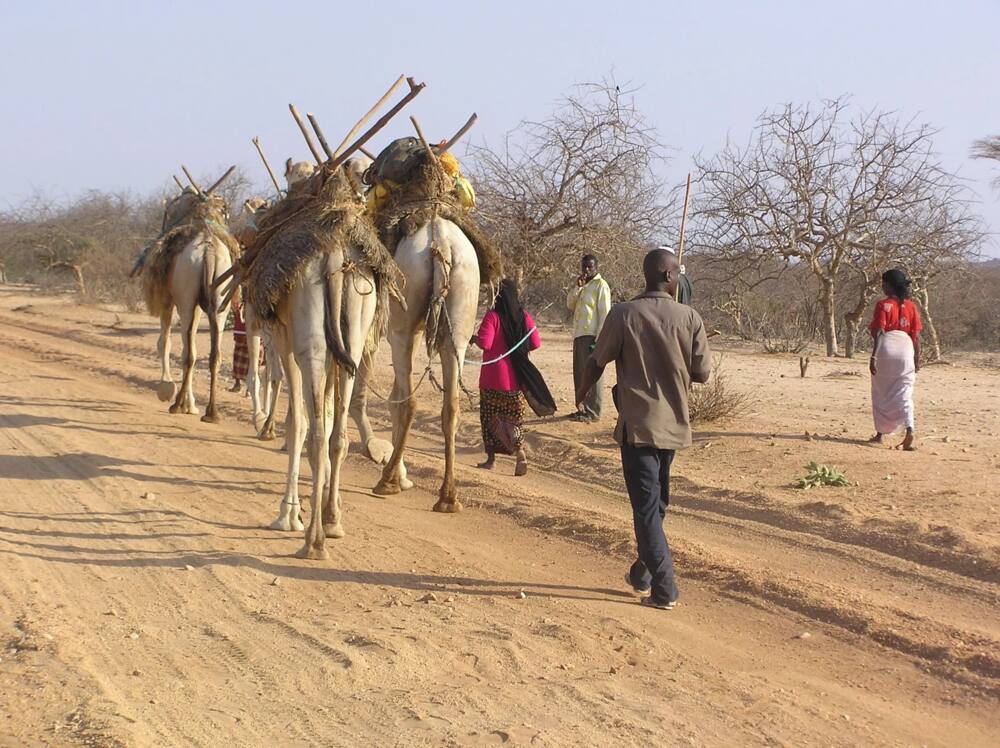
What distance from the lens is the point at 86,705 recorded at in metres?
4.63

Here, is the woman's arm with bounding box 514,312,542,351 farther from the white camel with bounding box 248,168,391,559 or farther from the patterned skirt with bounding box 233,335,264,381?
the patterned skirt with bounding box 233,335,264,381

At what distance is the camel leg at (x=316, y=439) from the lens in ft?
22.7

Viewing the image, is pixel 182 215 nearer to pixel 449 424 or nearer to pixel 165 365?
pixel 165 365

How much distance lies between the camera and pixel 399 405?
8672mm

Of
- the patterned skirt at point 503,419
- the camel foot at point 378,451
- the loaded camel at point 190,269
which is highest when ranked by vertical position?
the loaded camel at point 190,269

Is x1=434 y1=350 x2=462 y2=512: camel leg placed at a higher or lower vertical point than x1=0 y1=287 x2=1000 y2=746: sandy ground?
higher

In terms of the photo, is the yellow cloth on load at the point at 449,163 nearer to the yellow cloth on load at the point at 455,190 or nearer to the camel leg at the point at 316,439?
the yellow cloth on load at the point at 455,190

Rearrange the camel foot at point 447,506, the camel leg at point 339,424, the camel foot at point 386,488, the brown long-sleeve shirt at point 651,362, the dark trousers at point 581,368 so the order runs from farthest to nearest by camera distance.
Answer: the dark trousers at point 581,368 < the camel foot at point 386,488 < the camel foot at point 447,506 < the camel leg at point 339,424 < the brown long-sleeve shirt at point 651,362

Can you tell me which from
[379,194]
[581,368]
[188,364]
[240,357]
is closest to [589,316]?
[581,368]

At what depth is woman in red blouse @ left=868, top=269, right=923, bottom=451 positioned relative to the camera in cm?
1054

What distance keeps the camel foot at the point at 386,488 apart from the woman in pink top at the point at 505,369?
50.6 inches

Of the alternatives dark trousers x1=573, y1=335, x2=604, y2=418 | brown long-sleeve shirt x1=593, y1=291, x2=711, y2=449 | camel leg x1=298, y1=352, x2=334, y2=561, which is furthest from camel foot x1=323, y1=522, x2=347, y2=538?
dark trousers x1=573, y1=335, x2=604, y2=418

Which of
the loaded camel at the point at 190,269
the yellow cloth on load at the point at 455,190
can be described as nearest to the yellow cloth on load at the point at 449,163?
the yellow cloth on load at the point at 455,190

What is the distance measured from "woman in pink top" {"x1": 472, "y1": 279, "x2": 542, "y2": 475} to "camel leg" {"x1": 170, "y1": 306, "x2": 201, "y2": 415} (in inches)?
168
